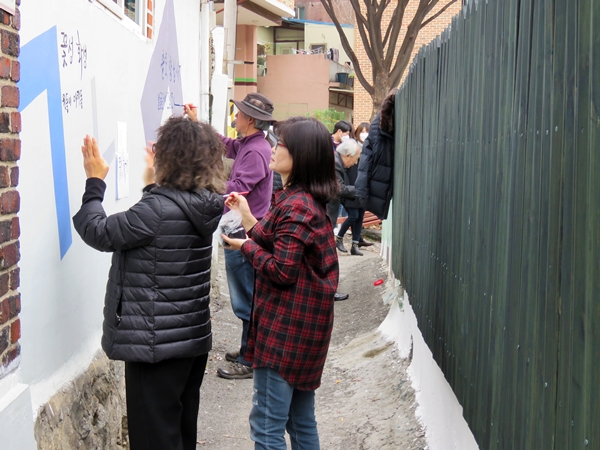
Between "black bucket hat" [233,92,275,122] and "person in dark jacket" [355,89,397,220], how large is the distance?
1.35 meters

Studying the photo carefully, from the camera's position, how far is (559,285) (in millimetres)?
1866

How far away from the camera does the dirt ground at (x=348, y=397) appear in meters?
4.80

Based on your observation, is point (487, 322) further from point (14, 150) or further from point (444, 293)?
point (14, 150)

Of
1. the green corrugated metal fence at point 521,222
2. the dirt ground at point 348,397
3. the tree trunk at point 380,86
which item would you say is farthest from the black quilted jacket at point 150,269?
the tree trunk at point 380,86

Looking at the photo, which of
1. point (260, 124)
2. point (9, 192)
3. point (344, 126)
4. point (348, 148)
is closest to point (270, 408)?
point (9, 192)

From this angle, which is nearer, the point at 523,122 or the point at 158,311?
the point at 523,122

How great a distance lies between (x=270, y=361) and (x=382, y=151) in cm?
395

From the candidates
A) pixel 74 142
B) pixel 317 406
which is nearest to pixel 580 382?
pixel 74 142

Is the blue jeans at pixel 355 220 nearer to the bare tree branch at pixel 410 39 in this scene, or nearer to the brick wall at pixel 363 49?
the bare tree branch at pixel 410 39

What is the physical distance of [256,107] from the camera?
559 centimetres

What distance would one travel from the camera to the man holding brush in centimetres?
554

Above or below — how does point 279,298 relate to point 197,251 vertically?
below

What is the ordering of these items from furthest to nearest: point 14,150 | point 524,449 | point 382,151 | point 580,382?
point 382,151, point 14,150, point 524,449, point 580,382

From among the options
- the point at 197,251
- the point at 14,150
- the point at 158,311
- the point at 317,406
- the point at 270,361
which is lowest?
the point at 317,406
